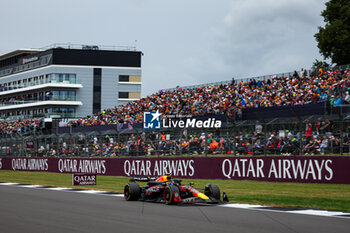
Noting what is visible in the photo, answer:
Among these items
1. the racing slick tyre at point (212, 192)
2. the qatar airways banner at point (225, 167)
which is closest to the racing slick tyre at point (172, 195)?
the racing slick tyre at point (212, 192)

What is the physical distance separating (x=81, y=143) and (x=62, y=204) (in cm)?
1577

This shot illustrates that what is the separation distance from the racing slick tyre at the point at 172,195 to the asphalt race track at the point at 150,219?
200mm

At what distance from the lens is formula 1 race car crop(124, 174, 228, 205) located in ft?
40.1

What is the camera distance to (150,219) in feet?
31.7

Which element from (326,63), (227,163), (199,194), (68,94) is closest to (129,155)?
(227,163)

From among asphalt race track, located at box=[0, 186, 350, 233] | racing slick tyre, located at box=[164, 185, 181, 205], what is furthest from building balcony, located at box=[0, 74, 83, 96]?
racing slick tyre, located at box=[164, 185, 181, 205]

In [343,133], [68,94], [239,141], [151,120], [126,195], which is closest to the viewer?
[126,195]

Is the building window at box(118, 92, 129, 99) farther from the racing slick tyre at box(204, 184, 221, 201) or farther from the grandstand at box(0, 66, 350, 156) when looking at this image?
the racing slick tyre at box(204, 184, 221, 201)

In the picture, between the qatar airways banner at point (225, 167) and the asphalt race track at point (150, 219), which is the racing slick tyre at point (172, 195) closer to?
the asphalt race track at point (150, 219)

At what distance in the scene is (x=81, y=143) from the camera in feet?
93.0

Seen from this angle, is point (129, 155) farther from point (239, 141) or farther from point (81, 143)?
point (239, 141)

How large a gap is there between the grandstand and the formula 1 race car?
6.35 m

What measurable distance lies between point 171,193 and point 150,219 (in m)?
2.74

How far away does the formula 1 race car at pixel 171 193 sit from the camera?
12.2 m
